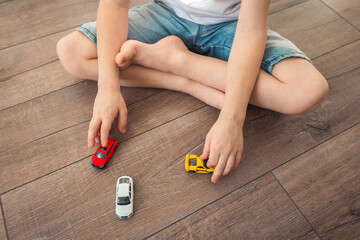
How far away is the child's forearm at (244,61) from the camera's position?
2.42 feet

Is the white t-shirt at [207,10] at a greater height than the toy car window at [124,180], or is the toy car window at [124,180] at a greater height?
the white t-shirt at [207,10]

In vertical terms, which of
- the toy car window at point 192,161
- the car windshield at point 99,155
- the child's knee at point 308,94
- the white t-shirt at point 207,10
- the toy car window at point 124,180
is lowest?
the toy car window at point 124,180

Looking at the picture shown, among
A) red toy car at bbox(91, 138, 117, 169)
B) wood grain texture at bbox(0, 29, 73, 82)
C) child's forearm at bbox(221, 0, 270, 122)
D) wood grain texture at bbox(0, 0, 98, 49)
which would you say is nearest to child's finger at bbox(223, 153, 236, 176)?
child's forearm at bbox(221, 0, 270, 122)

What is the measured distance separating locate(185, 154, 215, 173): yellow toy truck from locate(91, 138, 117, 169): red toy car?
219 mm

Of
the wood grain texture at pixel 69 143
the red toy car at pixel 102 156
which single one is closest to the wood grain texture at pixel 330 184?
the wood grain texture at pixel 69 143

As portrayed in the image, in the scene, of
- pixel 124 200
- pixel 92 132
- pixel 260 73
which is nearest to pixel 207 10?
pixel 260 73

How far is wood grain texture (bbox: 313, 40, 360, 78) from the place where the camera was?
99cm

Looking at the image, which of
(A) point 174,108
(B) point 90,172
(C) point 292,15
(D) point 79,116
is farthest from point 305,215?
(C) point 292,15

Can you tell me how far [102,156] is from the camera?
78cm

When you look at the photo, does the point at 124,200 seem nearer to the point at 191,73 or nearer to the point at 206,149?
the point at 206,149

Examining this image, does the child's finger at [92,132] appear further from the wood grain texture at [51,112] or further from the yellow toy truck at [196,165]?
the yellow toy truck at [196,165]

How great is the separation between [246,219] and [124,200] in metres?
0.31

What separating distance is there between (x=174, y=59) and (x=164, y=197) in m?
0.40

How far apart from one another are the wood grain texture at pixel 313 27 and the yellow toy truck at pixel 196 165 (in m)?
0.61
